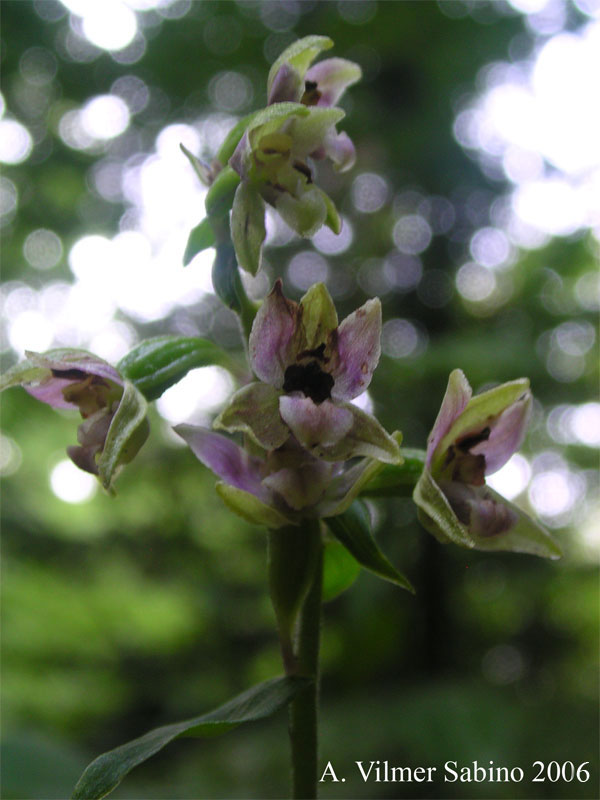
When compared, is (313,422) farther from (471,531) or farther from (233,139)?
(233,139)

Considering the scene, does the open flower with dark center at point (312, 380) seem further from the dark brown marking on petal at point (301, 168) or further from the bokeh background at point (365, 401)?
the bokeh background at point (365, 401)

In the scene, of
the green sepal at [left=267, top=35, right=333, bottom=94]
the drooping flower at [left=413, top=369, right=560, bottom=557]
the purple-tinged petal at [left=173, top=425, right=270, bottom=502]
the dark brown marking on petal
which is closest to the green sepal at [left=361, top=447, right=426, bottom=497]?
the drooping flower at [left=413, top=369, right=560, bottom=557]

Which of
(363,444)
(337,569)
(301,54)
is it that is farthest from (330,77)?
(337,569)

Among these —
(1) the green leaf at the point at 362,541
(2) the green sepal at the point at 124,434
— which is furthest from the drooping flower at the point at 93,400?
(1) the green leaf at the point at 362,541

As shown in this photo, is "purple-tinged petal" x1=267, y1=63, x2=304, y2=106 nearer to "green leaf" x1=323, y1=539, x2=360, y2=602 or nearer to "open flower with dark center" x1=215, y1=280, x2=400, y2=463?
"open flower with dark center" x1=215, y1=280, x2=400, y2=463

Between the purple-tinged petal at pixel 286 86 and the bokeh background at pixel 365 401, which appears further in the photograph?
the bokeh background at pixel 365 401

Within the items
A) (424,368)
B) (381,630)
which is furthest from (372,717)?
(424,368)

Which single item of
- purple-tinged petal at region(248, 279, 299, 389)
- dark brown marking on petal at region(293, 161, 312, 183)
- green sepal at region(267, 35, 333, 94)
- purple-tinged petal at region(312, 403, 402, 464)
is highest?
green sepal at region(267, 35, 333, 94)
